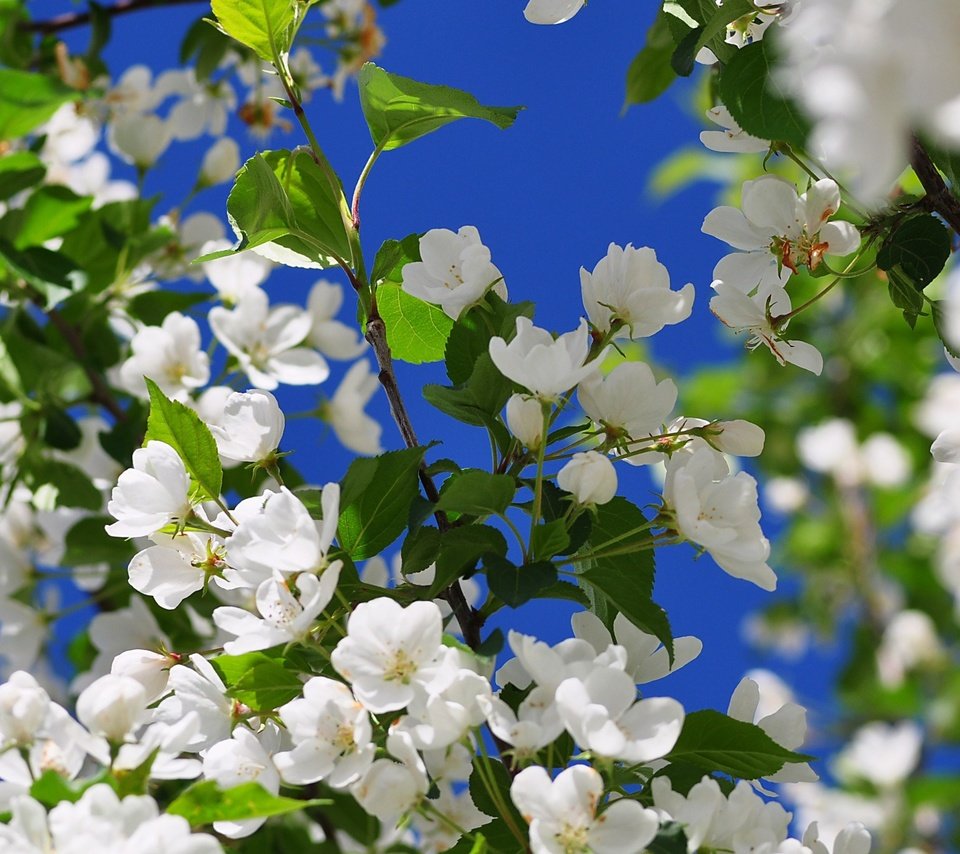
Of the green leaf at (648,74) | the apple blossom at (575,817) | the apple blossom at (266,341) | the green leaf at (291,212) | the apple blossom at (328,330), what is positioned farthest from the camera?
the apple blossom at (328,330)

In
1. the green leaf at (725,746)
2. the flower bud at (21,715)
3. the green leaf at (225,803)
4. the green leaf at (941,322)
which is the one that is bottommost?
the green leaf at (725,746)

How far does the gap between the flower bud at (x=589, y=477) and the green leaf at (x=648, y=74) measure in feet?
1.88

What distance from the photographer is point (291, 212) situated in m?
0.76

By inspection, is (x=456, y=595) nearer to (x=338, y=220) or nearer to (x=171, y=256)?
(x=338, y=220)

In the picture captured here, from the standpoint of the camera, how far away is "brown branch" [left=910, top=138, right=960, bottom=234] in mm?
712

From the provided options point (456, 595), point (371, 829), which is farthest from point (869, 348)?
point (456, 595)

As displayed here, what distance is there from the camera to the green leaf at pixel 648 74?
110cm

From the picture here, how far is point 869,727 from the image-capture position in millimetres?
2449

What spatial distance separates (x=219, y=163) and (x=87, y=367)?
324 mm

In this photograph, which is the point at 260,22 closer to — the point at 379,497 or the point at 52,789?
the point at 379,497

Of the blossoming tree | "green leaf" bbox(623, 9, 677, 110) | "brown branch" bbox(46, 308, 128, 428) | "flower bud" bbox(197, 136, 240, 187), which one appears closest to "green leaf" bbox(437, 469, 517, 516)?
the blossoming tree

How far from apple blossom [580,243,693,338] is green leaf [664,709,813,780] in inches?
9.0

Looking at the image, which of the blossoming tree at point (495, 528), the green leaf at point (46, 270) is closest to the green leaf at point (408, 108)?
the blossoming tree at point (495, 528)

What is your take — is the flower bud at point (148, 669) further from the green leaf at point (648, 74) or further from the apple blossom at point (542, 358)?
the green leaf at point (648, 74)
